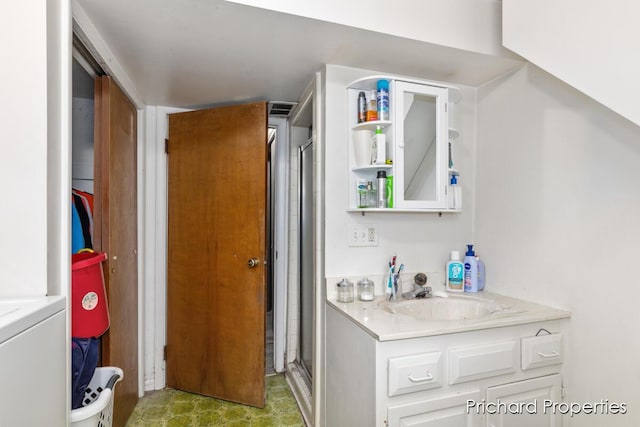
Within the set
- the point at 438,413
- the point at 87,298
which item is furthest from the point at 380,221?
the point at 87,298

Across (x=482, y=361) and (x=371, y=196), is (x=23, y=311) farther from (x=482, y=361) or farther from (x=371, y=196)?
(x=482, y=361)

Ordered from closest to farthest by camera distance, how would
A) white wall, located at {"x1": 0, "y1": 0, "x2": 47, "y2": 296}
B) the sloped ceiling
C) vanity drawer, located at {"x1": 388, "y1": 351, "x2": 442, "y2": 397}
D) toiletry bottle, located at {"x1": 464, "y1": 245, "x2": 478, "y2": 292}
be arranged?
white wall, located at {"x1": 0, "y1": 0, "x2": 47, "y2": 296}, vanity drawer, located at {"x1": 388, "y1": 351, "x2": 442, "y2": 397}, the sloped ceiling, toiletry bottle, located at {"x1": 464, "y1": 245, "x2": 478, "y2": 292}

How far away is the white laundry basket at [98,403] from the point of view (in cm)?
117

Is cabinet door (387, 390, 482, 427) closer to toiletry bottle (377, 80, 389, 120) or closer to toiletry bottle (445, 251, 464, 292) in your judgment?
toiletry bottle (445, 251, 464, 292)

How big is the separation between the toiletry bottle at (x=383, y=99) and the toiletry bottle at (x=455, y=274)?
852 mm

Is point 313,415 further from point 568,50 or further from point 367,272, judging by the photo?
point 568,50

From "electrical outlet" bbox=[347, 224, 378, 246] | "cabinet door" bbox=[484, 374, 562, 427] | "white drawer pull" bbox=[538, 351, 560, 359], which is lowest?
"cabinet door" bbox=[484, 374, 562, 427]

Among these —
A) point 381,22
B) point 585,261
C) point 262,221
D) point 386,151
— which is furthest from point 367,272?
point 381,22

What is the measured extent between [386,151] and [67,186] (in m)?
1.30

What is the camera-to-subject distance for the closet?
64.5 inches

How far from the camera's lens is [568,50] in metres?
1.25

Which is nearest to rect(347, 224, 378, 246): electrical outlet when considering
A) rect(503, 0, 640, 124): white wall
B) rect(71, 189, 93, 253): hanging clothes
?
rect(503, 0, 640, 124): white wall

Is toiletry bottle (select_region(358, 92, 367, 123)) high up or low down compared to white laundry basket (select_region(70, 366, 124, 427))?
up

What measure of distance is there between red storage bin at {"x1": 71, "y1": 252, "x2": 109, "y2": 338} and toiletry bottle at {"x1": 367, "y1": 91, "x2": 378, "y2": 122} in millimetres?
1385
